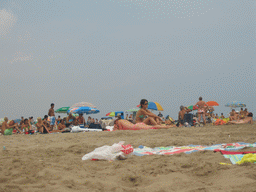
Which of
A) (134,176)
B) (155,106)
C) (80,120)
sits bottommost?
(134,176)

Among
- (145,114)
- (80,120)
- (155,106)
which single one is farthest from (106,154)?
(155,106)

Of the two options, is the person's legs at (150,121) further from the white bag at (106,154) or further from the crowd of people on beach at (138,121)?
the white bag at (106,154)

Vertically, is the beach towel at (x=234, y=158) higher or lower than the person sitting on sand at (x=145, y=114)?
lower

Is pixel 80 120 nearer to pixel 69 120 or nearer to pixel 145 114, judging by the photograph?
pixel 69 120

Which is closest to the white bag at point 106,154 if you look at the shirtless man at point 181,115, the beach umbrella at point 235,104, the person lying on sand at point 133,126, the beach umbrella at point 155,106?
the person lying on sand at point 133,126

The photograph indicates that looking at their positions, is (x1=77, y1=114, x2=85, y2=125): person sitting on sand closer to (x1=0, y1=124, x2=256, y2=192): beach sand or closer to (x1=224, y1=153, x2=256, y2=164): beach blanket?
(x1=0, y1=124, x2=256, y2=192): beach sand

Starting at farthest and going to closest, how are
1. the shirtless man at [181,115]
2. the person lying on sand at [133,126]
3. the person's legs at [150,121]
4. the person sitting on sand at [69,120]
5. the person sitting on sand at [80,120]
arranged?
the person sitting on sand at [80,120] → the shirtless man at [181,115] → the person sitting on sand at [69,120] → the person's legs at [150,121] → the person lying on sand at [133,126]

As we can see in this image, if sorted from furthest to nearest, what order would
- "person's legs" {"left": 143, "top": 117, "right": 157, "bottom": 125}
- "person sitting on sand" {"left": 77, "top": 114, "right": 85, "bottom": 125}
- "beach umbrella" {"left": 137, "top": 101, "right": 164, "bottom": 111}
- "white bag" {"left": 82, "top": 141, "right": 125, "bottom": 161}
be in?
"beach umbrella" {"left": 137, "top": 101, "right": 164, "bottom": 111}
"person sitting on sand" {"left": 77, "top": 114, "right": 85, "bottom": 125}
"person's legs" {"left": 143, "top": 117, "right": 157, "bottom": 125}
"white bag" {"left": 82, "top": 141, "right": 125, "bottom": 161}

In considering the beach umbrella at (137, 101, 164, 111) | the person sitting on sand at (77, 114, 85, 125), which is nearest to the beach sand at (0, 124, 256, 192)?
the person sitting on sand at (77, 114, 85, 125)

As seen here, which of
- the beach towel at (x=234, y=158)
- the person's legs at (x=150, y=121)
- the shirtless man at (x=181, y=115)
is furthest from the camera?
the shirtless man at (x=181, y=115)

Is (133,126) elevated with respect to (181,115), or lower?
lower

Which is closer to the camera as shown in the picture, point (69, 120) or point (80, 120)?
point (69, 120)

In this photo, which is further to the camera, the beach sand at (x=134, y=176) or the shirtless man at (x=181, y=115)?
the shirtless man at (x=181, y=115)

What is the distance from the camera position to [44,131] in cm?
1071
